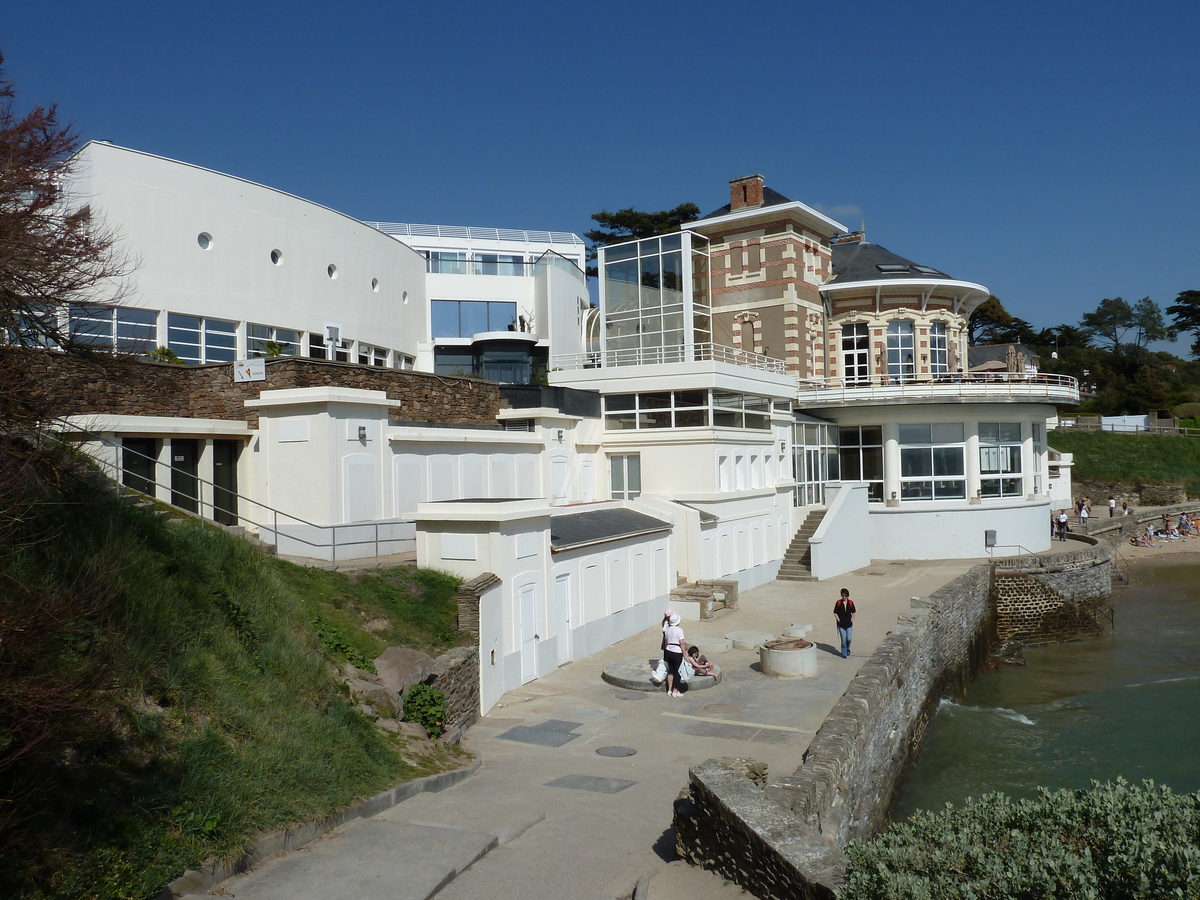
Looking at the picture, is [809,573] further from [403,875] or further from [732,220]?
[403,875]

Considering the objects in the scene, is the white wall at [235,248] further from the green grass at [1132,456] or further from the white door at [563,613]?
the green grass at [1132,456]

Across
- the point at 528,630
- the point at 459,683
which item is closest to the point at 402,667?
the point at 459,683

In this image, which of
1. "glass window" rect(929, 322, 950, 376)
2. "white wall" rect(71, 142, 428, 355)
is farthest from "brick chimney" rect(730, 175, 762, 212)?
"white wall" rect(71, 142, 428, 355)

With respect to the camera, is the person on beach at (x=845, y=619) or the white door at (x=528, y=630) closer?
the white door at (x=528, y=630)

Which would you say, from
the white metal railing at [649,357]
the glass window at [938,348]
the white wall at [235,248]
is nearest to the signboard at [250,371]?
the white wall at [235,248]

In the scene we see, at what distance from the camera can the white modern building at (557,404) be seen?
16.2 metres

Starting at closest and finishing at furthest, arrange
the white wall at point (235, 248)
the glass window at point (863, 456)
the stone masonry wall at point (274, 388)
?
the stone masonry wall at point (274, 388) < the white wall at point (235, 248) < the glass window at point (863, 456)

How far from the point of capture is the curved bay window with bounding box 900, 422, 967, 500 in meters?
33.1

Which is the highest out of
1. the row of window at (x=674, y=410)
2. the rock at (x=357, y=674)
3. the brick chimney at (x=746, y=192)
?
the brick chimney at (x=746, y=192)

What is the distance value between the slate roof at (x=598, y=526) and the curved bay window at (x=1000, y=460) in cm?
1732

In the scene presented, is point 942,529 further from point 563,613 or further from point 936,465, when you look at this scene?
point 563,613

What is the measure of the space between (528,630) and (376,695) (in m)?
4.86

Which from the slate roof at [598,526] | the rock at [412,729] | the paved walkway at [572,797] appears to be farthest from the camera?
the slate roof at [598,526]

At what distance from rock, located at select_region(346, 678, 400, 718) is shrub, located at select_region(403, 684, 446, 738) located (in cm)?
21
